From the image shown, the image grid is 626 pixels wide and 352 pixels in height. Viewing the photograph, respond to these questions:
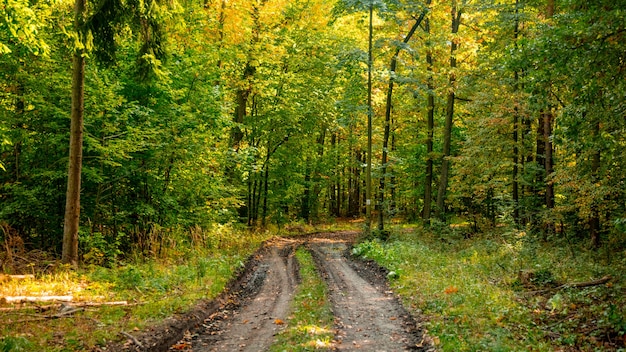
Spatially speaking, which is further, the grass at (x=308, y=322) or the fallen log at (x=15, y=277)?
the fallen log at (x=15, y=277)

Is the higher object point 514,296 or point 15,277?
point 15,277

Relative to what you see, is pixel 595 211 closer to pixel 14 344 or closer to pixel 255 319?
pixel 255 319

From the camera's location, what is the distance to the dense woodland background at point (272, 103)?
9.55 metres

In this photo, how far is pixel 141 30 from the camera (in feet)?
34.6

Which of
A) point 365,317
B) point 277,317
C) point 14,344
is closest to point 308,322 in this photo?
point 277,317

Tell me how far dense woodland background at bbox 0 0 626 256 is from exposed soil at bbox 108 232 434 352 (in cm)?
419

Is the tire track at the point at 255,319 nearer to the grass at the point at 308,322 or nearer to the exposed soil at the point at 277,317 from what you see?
the exposed soil at the point at 277,317

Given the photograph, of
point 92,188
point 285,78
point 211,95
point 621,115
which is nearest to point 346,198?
point 285,78

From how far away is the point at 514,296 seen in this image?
9680 millimetres

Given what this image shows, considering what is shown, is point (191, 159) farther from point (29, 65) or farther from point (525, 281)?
point (525, 281)

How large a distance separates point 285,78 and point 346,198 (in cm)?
2674

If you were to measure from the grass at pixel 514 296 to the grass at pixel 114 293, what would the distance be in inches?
222

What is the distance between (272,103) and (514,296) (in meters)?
19.8

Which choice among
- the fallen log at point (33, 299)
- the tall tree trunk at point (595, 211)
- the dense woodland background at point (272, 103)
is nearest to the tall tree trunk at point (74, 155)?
the dense woodland background at point (272, 103)
